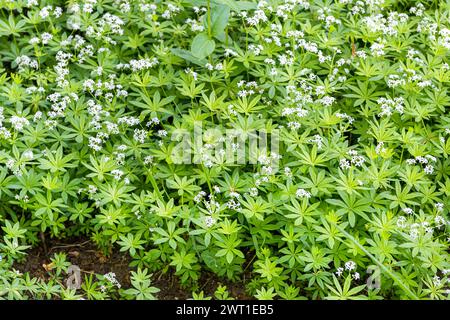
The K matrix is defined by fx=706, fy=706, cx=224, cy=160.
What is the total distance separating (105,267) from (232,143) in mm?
1219

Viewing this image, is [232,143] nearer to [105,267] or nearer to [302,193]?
[302,193]

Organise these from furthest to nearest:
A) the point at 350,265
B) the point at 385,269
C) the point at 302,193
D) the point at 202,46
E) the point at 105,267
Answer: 1. the point at 202,46
2. the point at 105,267
3. the point at 302,193
4. the point at 350,265
5. the point at 385,269

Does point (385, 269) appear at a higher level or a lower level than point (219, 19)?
lower

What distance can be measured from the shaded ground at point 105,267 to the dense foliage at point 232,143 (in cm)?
7

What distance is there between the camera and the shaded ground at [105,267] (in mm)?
4648

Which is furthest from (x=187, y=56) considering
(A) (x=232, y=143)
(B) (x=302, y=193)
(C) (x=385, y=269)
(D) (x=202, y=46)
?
(C) (x=385, y=269)

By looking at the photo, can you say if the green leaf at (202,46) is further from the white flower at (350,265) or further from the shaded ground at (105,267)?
A: the white flower at (350,265)

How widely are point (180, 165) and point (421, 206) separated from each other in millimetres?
1666

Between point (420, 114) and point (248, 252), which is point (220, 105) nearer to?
point (248, 252)

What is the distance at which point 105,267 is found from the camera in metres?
4.84

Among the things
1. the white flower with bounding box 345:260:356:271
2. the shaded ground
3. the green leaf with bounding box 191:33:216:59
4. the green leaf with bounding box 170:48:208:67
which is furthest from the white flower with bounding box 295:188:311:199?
the green leaf with bounding box 170:48:208:67

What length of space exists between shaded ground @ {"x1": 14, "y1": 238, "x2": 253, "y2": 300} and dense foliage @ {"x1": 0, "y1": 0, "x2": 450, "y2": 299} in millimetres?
70

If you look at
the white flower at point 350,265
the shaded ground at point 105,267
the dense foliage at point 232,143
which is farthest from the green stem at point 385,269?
the shaded ground at point 105,267

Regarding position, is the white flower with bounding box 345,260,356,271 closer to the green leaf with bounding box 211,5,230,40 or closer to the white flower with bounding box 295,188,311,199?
the white flower with bounding box 295,188,311,199
